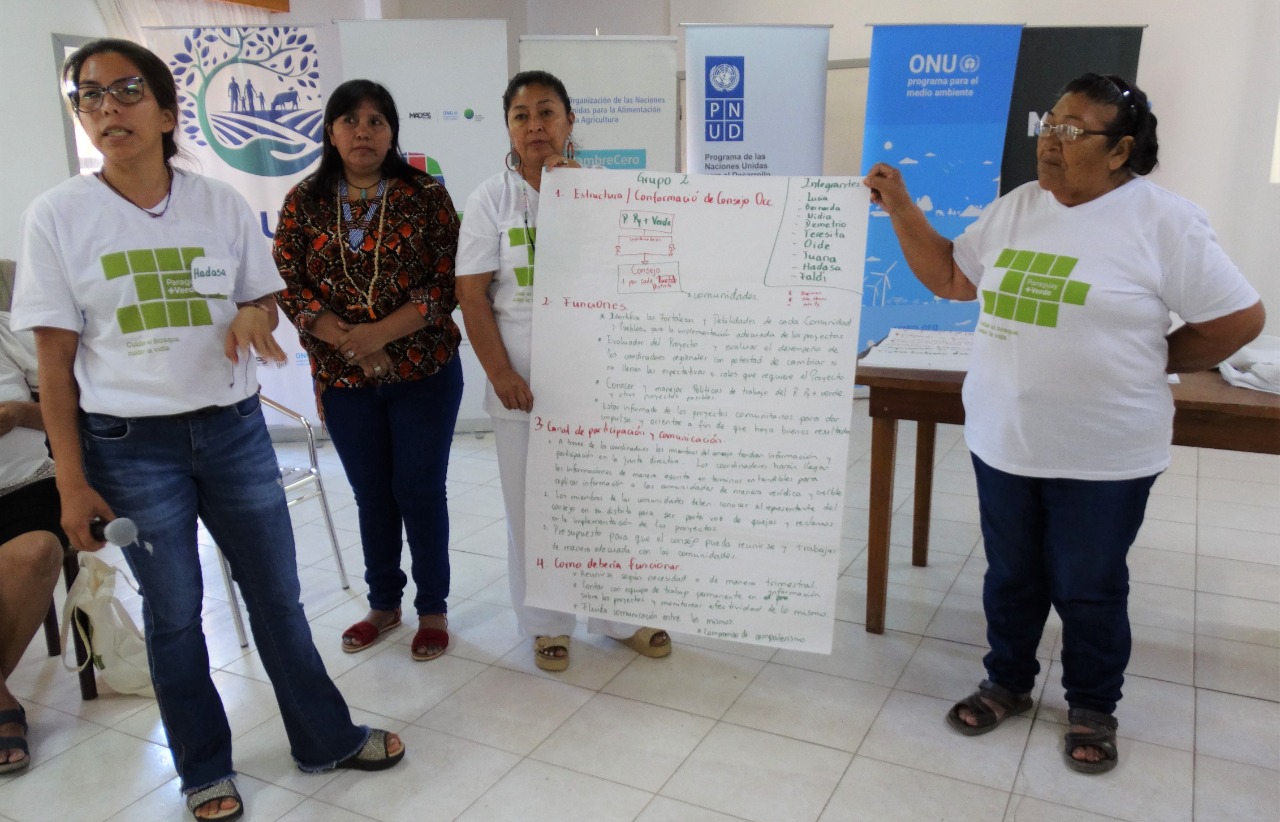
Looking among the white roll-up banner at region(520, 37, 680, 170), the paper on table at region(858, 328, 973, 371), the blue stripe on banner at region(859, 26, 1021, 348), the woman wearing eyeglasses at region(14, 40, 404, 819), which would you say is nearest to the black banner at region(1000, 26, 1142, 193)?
the blue stripe on banner at region(859, 26, 1021, 348)

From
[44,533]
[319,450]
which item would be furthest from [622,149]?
[44,533]

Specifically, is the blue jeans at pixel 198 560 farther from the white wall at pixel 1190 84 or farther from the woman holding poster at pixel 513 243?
the white wall at pixel 1190 84

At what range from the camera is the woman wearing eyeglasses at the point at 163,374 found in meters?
1.66

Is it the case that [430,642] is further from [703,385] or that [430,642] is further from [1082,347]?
→ [1082,347]

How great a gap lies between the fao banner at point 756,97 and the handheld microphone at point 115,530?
3.78 m

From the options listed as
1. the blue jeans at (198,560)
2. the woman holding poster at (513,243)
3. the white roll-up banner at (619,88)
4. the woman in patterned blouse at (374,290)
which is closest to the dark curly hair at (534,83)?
the woman holding poster at (513,243)

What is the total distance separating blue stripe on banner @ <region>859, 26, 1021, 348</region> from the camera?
15.8 feet

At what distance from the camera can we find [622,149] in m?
4.75

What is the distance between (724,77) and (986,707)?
366 cm

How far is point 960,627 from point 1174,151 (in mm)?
3855

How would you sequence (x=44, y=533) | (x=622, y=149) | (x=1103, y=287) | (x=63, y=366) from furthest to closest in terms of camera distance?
(x=622, y=149), (x=44, y=533), (x=1103, y=287), (x=63, y=366)

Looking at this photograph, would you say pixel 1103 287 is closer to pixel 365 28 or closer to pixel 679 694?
pixel 679 694

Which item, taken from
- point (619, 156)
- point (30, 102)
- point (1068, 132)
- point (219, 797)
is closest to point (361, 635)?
point (219, 797)

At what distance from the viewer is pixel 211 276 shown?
69.6 inches
